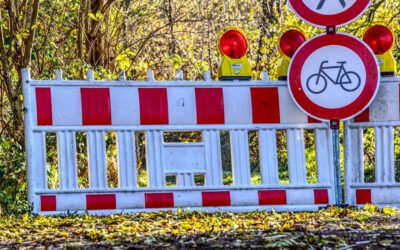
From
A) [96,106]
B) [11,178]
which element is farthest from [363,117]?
[11,178]

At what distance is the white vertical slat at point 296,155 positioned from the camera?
19.8 feet

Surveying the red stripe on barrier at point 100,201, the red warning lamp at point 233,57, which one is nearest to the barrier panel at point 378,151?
the red warning lamp at point 233,57

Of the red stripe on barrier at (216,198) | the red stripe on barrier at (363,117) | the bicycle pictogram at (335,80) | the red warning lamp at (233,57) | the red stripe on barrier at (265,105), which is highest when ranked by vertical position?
the red warning lamp at (233,57)

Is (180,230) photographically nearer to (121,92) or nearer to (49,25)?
(121,92)

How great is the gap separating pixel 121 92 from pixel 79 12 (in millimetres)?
3834

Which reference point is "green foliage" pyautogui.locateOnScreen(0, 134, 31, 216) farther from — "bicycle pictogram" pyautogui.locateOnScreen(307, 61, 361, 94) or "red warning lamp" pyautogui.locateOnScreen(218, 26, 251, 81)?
"bicycle pictogram" pyautogui.locateOnScreen(307, 61, 361, 94)

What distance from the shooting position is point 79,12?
9.37 m

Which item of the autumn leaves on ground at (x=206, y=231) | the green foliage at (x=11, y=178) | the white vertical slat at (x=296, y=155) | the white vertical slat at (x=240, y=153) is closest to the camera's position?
the autumn leaves on ground at (x=206, y=231)

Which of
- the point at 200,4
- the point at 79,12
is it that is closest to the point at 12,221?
the point at 79,12

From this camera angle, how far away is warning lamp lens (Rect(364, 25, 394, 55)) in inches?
244

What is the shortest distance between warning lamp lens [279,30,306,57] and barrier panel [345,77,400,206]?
665mm

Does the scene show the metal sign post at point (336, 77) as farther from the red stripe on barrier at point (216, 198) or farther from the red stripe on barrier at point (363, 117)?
the red stripe on barrier at point (216, 198)

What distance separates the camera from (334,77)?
5.98 meters

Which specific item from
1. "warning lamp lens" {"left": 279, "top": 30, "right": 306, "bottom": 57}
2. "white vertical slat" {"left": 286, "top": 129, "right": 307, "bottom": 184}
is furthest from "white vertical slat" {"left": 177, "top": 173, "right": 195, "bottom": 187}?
"warning lamp lens" {"left": 279, "top": 30, "right": 306, "bottom": 57}
